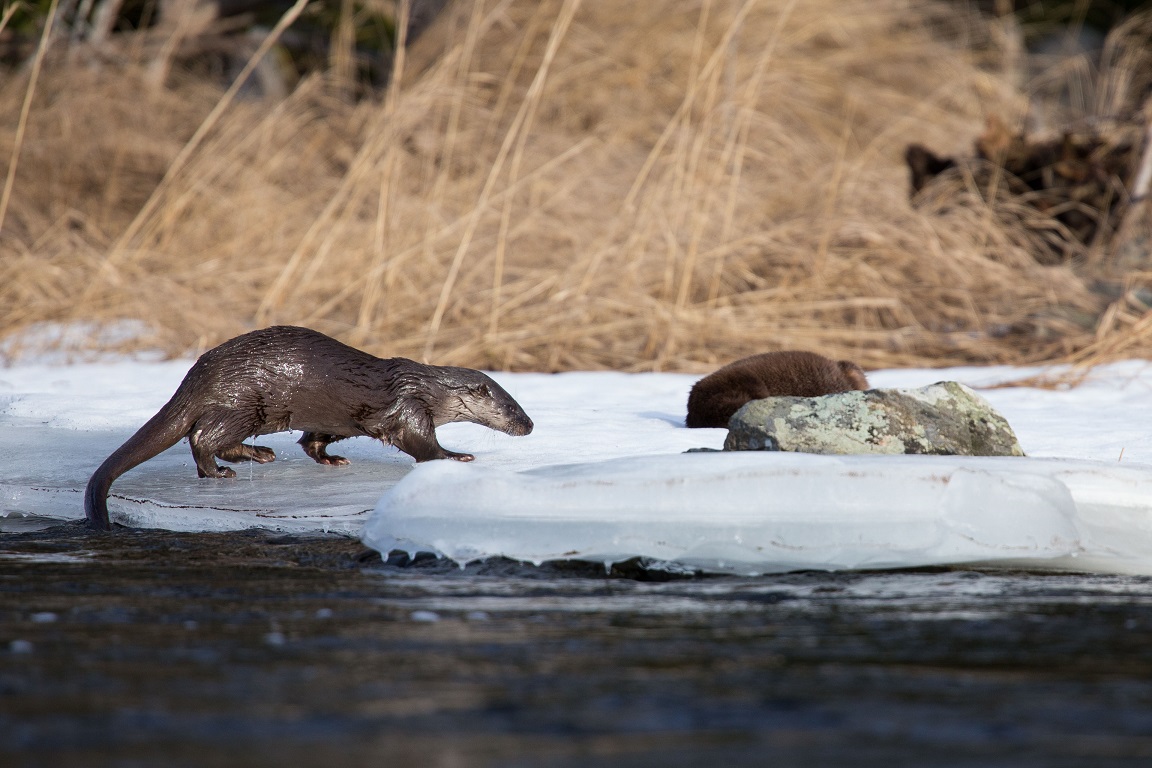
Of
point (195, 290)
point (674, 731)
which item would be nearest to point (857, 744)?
point (674, 731)

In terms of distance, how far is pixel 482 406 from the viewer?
4258 mm

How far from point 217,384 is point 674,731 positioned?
2.43m

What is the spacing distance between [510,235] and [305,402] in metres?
3.09

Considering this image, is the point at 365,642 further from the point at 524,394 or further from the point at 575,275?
the point at 575,275

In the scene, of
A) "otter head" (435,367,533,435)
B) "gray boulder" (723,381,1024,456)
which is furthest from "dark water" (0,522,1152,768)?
"otter head" (435,367,533,435)

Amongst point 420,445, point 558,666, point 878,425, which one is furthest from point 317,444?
point 558,666

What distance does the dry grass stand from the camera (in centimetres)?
646

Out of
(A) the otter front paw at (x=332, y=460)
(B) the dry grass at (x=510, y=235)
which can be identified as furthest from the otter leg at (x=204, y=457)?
(B) the dry grass at (x=510, y=235)

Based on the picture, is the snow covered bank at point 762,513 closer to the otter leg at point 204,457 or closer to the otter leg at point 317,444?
the otter leg at point 204,457

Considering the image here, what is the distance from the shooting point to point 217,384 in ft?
12.1

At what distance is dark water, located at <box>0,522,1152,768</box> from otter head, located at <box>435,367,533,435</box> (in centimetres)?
160

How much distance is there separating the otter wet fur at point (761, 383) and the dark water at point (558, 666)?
175cm

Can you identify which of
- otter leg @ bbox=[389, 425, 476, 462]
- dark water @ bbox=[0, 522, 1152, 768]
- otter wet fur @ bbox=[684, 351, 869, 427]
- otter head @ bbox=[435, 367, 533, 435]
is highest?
otter wet fur @ bbox=[684, 351, 869, 427]

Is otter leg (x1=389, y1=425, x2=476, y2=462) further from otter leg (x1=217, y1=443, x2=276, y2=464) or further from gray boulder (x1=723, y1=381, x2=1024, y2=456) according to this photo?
gray boulder (x1=723, y1=381, x2=1024, y2=456)
